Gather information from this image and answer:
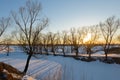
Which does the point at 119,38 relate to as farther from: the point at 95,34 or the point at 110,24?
the point at 110,24

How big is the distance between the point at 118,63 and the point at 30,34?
18627 mm

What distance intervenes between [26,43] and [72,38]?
42.1 meters

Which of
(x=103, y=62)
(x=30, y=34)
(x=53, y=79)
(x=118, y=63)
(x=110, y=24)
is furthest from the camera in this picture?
(x=110, y=24)

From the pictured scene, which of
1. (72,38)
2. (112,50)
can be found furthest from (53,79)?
(72,38)

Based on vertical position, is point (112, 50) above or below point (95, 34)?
below

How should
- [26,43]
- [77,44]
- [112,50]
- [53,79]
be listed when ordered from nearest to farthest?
1. [53,79]
2. [26,43]
3. [112,50]
4. [77,44]

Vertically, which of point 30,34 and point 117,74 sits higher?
point 30,34

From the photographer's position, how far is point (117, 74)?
27047mm

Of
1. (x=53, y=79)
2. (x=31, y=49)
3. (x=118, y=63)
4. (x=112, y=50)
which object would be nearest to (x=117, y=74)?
(x=118, y=63)

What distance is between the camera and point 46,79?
2153 centimetres

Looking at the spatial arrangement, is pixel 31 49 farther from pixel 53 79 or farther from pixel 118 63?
pixel 118 63

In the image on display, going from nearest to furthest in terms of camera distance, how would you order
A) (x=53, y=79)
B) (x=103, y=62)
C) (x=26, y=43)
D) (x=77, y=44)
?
(x=53, y=79) < (x=26, y=43) < (x=103, y=62) < (x=77, y=44)

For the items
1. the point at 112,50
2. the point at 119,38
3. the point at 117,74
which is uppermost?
the point at 119,38

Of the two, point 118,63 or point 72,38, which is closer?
point 118,63
